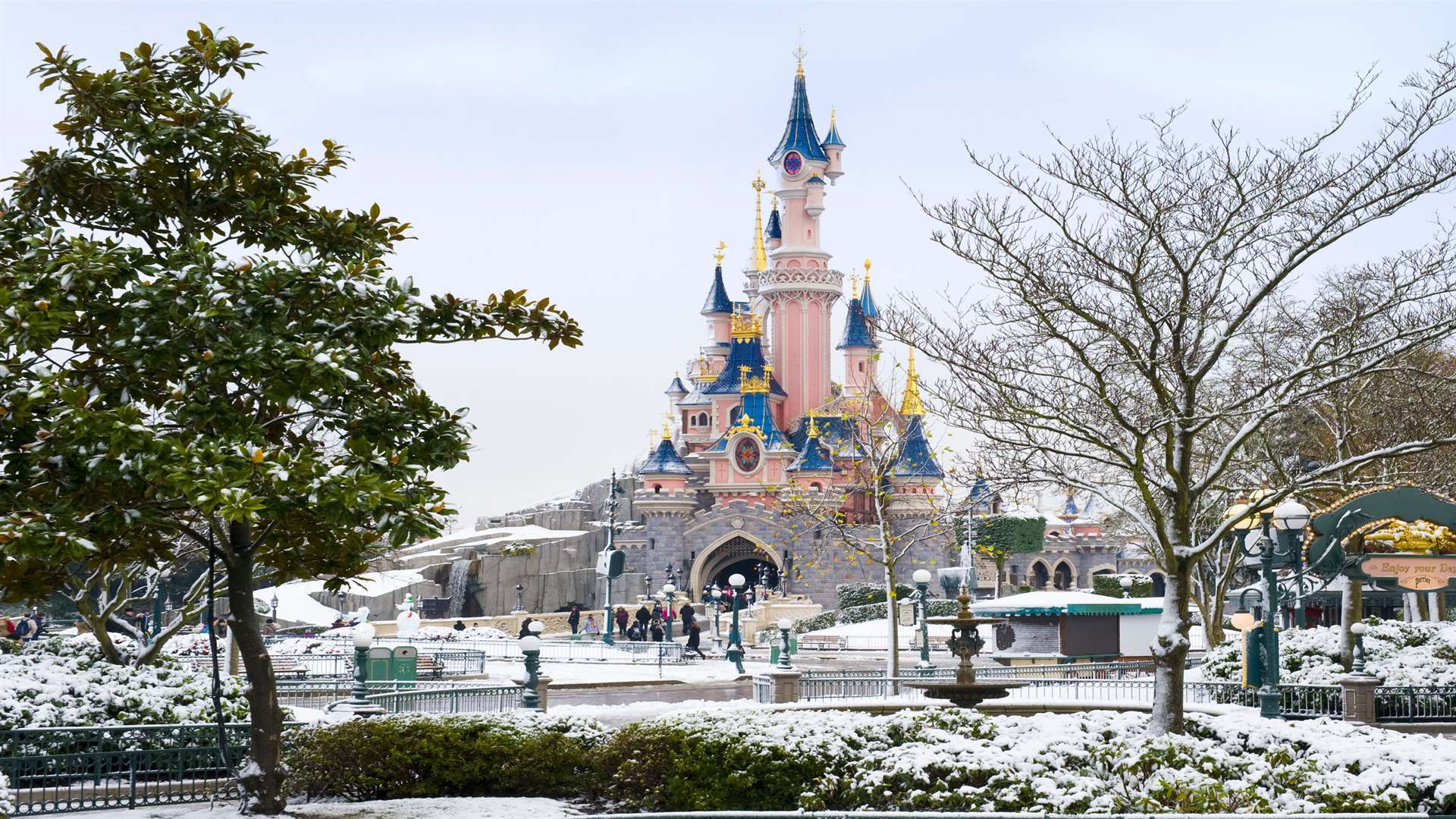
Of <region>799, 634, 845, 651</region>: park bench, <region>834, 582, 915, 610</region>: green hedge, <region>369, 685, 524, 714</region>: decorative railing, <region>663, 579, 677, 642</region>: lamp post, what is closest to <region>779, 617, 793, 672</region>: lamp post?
<region>369, 685, 524, 714</region>: decorative railing

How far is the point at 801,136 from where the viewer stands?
79062mm

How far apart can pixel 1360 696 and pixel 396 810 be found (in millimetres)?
12517

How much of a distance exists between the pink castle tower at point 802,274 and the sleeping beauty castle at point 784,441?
0.07 metres

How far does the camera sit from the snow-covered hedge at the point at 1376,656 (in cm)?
2067

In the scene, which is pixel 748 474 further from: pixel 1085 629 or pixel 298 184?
pixel 298 184

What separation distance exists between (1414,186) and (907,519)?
5465 cm

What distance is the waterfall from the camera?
7681cm

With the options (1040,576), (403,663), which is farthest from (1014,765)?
(1040,576)

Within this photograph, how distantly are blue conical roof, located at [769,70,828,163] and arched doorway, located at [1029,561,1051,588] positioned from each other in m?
26.7

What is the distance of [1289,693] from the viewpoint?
780 inches

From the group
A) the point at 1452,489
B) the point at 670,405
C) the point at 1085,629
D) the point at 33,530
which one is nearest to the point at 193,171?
the point at 33,530

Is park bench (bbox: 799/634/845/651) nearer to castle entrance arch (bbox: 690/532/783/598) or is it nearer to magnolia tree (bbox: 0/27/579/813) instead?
castle entrance arch (bbox: 690/532/783/598)

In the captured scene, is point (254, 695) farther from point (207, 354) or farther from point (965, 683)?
Result: point (965, 683)

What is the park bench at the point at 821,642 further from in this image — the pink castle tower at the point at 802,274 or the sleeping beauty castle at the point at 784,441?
the pink castle tower at the point at 802,274
